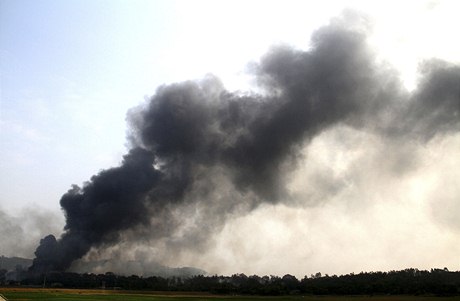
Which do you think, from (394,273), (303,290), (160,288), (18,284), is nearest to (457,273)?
(394,273)

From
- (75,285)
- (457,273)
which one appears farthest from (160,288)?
(457,273)

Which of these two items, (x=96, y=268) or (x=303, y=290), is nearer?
(x=303, y=290)

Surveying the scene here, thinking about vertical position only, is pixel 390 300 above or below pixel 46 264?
below

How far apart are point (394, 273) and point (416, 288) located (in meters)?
61.6

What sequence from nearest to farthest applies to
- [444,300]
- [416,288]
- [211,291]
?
1. [444,300]
2. [416,288]
3. [211,291]

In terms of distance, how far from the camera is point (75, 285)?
136 meters

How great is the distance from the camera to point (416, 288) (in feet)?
359

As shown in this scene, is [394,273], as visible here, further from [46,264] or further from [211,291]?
[46,264]

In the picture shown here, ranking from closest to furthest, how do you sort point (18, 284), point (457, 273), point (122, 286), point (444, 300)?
1. point (444, 300)
2. point (18, 284)
3. point (122, 286)
4. point (457, 273)

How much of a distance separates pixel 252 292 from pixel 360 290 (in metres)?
28.1

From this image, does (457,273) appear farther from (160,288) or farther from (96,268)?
(96,268)

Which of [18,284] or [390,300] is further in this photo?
[18,284]

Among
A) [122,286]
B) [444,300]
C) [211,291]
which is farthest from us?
[122,286]

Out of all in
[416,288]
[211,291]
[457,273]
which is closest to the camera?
[416,288]
